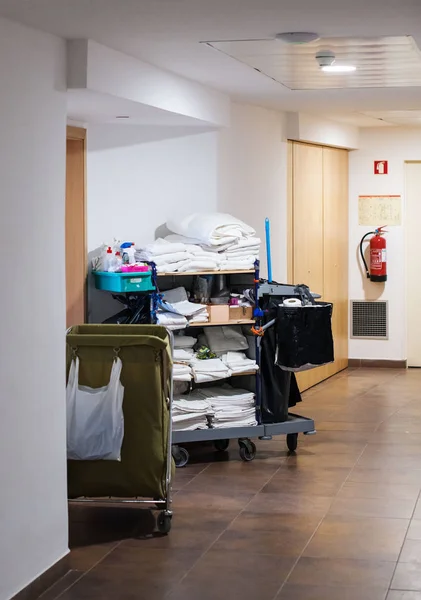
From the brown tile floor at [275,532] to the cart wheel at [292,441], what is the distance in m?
0.09

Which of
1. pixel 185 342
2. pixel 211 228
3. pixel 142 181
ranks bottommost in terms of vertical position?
pixel 185 342

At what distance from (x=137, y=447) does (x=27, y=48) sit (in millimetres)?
1894

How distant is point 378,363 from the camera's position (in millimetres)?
10023

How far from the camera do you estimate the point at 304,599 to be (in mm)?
3902

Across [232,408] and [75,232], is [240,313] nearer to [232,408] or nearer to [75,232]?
[232,408]

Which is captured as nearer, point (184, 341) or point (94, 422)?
point (94, 422)

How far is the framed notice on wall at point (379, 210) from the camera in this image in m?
9.88

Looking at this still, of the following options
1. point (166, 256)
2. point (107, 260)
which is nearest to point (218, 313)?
point (166, 256)

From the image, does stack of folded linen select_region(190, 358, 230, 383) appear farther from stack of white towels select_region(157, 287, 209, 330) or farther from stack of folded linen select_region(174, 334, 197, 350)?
stack of white towels select_region(157, 287, 209, 330)

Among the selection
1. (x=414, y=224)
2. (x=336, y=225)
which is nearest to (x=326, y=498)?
(x=336, y=225)

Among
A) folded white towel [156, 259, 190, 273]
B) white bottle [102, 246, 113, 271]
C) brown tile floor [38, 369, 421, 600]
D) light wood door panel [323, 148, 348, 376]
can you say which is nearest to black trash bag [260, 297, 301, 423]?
brown tile floor [38, 369, 421, 600]

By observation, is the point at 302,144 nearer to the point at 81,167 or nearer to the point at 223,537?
the point at 81,167

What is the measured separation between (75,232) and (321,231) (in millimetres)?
3470

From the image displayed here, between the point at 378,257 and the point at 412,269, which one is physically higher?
the point at 378,257
